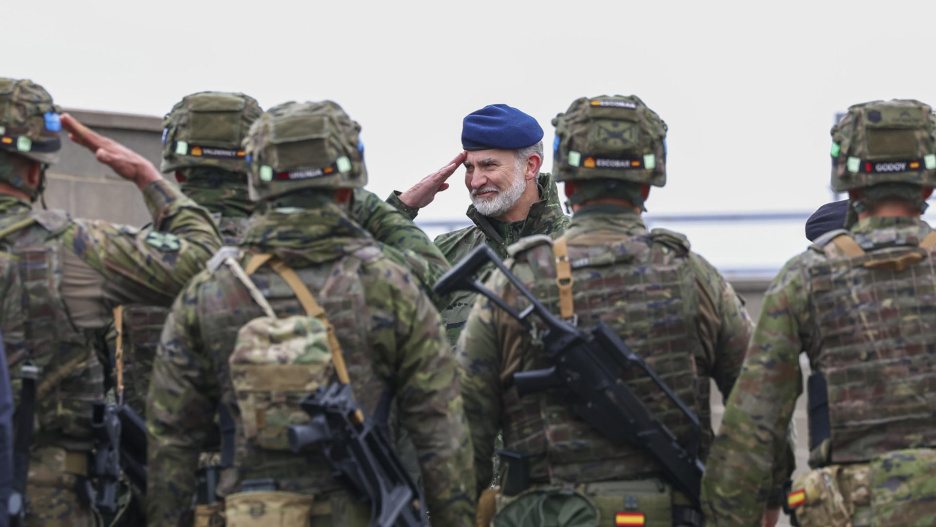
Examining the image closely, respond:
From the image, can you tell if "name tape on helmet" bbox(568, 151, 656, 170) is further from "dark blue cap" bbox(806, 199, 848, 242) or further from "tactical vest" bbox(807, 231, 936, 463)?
"dark blue cap" bbox(806, 199, 848, 242)

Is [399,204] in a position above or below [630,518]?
above

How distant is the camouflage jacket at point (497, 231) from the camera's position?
7766 mm

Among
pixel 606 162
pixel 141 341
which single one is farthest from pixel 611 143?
pixel 141 341

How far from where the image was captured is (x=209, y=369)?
499 centimetres

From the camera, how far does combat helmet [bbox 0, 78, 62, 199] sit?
544 centimetres

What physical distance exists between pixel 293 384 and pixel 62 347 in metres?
1.20

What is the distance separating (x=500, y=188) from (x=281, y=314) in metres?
3.23

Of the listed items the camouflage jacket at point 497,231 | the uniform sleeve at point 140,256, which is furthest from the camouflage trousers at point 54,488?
the camouflage jacket at point 497,231

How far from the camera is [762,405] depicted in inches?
203

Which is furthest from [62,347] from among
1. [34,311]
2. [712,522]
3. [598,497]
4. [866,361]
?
[866,361]

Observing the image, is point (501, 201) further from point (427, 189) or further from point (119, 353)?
point (119, 353)

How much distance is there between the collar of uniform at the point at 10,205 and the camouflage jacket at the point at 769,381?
9.62 ft

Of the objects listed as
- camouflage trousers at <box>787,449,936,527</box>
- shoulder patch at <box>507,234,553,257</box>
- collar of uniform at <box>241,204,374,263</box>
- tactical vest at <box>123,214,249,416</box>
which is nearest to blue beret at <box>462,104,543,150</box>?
tactical vest at <box>123,214,249,416</box>

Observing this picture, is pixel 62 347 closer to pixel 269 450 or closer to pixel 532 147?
pixel 269 450
